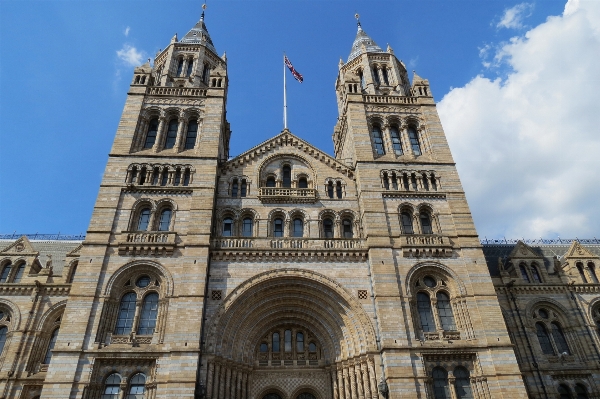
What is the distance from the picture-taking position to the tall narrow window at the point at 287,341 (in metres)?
25.0

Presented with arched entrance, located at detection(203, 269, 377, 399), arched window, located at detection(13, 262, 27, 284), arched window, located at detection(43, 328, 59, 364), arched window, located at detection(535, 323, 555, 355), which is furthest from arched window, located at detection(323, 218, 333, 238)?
arched window, located at detection(13, 262, 27, 284)

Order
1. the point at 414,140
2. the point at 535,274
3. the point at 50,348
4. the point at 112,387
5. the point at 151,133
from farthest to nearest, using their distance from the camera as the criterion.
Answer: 1. the point at 414,140
2. the point at 535,274
3. the point at 151,133
4. the point at 50,348
5. the point at 112,387

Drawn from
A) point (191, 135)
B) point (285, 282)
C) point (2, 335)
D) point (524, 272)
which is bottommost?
point (2, 335)

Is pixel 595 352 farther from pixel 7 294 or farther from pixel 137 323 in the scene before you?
pixel 7 294

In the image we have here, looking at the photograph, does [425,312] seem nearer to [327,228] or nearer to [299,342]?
[299,342]

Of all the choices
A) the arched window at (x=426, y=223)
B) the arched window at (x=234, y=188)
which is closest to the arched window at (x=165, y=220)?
the arched window at (x=234, y=188)

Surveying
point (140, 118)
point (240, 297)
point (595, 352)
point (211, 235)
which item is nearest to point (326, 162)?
point (211, 235)

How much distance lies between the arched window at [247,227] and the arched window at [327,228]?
4.86 meters

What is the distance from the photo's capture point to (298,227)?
1065 inches

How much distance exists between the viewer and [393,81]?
34.9m

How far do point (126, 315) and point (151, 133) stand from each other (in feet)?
44.1

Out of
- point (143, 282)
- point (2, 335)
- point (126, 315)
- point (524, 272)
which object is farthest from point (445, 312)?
point (2, 335)

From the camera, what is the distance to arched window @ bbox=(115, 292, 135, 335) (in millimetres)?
22156

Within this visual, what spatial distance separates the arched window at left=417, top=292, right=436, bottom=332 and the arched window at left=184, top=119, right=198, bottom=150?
18604 millimetres
